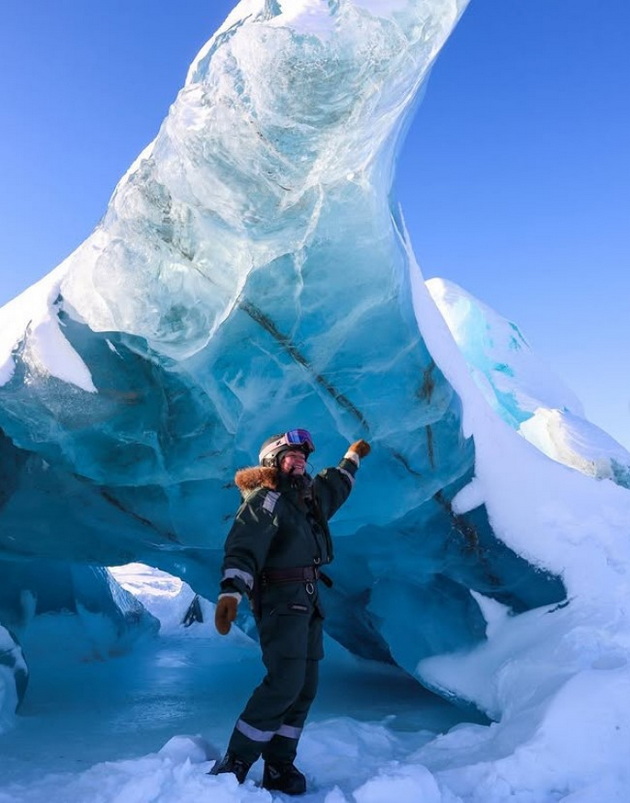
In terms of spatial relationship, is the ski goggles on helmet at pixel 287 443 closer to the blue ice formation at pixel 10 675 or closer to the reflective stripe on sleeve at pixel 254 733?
the reflective stripe on sleeve at pixel 254 733

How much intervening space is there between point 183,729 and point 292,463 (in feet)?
5.82

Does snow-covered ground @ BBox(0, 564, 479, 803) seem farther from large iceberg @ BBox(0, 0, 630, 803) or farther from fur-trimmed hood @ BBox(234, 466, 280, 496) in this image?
fur-trimmed hood @ BBox(234, 466, 280, 496)

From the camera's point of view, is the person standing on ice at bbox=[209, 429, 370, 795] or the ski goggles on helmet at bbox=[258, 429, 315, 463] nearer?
the person standing on ice at bbox=[209, 429, 370, 795]

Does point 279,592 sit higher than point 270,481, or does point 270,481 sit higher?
point 270,481

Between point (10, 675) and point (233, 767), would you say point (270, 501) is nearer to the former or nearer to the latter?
point (233, 767)

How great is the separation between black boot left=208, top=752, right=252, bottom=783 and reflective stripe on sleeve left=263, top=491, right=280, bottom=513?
82 centimetres

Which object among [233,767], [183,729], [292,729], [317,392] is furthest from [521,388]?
[233,767]

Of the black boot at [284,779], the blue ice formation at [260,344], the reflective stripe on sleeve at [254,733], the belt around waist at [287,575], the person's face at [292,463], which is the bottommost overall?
the black boot at [284,779]

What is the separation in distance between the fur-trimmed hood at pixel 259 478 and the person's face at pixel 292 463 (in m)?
0.04

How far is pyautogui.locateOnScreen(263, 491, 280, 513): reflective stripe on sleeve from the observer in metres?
2.50

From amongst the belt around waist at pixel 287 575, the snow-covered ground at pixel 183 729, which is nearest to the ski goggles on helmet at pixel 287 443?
the belt around waist at pixel 287 575

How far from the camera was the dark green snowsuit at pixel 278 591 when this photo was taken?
234 cm

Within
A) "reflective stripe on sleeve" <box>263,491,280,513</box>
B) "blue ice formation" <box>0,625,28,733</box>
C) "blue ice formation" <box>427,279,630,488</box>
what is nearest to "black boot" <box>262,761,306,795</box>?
"reflective stripe on sleeve" <box>263,491,280,513</box>

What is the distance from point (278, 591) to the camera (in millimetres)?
2482
